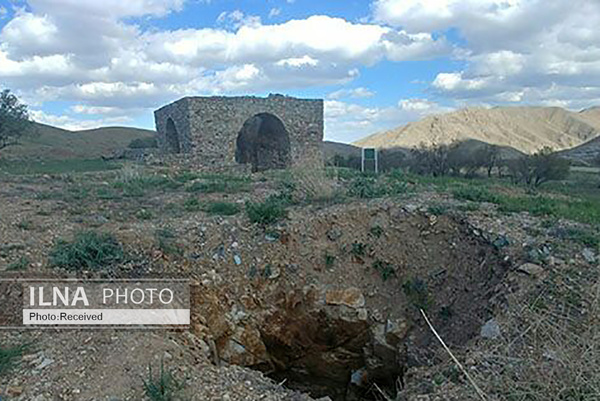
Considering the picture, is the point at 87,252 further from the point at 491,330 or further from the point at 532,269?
the point at 532,269

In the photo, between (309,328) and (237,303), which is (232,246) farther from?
(309,328)

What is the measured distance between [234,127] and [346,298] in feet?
34.4

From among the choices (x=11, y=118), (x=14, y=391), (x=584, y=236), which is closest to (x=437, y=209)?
(x=584, y=236)

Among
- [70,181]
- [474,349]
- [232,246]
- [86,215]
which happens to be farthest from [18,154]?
[474,349]

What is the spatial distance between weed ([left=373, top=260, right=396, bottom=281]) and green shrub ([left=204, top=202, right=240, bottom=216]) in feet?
6.65

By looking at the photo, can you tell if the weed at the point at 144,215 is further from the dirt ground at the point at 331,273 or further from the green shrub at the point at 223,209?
the green shrub at the point at 223,209

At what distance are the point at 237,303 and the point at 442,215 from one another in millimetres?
2768

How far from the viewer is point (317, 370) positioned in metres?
6.46

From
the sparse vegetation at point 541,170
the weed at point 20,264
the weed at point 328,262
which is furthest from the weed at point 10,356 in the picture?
the sparse vegetation at point 541,170

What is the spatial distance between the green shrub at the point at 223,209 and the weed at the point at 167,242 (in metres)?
0.97

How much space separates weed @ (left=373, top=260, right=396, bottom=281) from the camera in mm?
6164

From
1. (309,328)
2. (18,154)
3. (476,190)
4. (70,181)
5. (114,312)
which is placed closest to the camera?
(114,312)

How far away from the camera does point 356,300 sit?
6.05 meters

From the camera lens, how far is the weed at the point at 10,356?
12.1 ft
